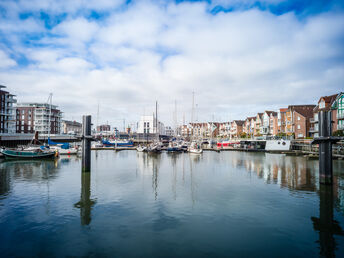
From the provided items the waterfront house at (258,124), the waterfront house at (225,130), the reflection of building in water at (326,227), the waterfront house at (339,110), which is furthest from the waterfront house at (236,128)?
the reflection of building in water at (326,227)

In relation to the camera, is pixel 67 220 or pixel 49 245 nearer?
pixel 49 245

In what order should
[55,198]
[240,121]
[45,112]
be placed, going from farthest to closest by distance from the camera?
[240,121] → [45,112] → [55,198]

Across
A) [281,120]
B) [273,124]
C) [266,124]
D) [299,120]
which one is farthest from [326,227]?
[266,124]

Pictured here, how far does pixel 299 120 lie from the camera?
80.8 m

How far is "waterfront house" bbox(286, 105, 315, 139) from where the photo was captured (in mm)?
79188

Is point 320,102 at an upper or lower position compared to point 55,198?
upper

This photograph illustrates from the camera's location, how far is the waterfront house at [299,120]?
7919 cm

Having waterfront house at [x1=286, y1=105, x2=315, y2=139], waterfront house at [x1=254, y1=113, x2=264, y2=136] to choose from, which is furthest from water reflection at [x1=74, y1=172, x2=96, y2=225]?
waterfront house at [x1=254, y1=113, x2=264, y2=136]

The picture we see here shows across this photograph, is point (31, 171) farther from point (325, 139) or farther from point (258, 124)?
point (258, 124)

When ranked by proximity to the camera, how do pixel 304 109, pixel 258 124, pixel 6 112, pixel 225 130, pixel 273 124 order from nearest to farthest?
1. pixel 304 109
2. pixel 6 112
3. pixel 273 124
4. pixel 258 124
5. pixel 225 130

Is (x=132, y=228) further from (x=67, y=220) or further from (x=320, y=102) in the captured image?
(x=320, y=102)

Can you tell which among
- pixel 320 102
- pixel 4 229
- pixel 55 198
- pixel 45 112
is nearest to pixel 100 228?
pixel 4 229

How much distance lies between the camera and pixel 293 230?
40.6 ft

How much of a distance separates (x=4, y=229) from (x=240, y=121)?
5661 inches
